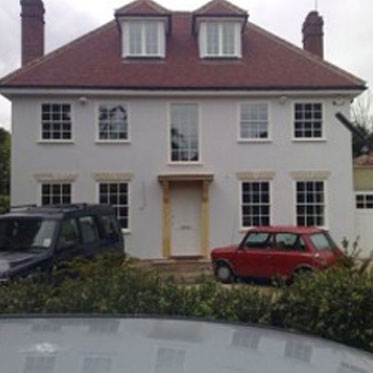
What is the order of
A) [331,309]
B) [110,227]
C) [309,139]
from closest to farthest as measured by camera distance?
1. [331,309]
2. [110,227]
3. [309,139]

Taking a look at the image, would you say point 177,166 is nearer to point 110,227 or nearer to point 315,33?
point 110,227

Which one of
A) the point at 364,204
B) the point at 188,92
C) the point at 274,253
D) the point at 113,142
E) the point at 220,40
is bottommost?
the point at 274,253

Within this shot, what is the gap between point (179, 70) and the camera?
22.8 meters

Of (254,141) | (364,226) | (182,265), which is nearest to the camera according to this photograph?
(182,265)

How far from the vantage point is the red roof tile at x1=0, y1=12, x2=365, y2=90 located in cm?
2208

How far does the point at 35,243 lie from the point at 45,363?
32.7ft

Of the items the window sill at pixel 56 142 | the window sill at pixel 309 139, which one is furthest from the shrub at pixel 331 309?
the window sill at pixel 56 142

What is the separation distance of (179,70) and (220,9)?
3153 millimetres

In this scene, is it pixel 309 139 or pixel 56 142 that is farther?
pixel 309 139

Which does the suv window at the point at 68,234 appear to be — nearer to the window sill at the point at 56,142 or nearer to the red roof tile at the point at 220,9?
the window sill at the point at 56,142

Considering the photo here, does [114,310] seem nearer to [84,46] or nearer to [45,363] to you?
[45,363]

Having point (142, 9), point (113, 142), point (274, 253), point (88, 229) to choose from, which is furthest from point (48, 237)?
point (142, 9)

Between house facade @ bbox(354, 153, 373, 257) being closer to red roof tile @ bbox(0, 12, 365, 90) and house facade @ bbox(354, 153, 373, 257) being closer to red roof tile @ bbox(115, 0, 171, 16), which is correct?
red roof tile @ bbox(0, 12, 365, 90)

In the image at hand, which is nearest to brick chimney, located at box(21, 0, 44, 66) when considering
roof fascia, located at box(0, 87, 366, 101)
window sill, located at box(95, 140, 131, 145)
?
roof fascia, located at box(0, 87, 366, 101)
